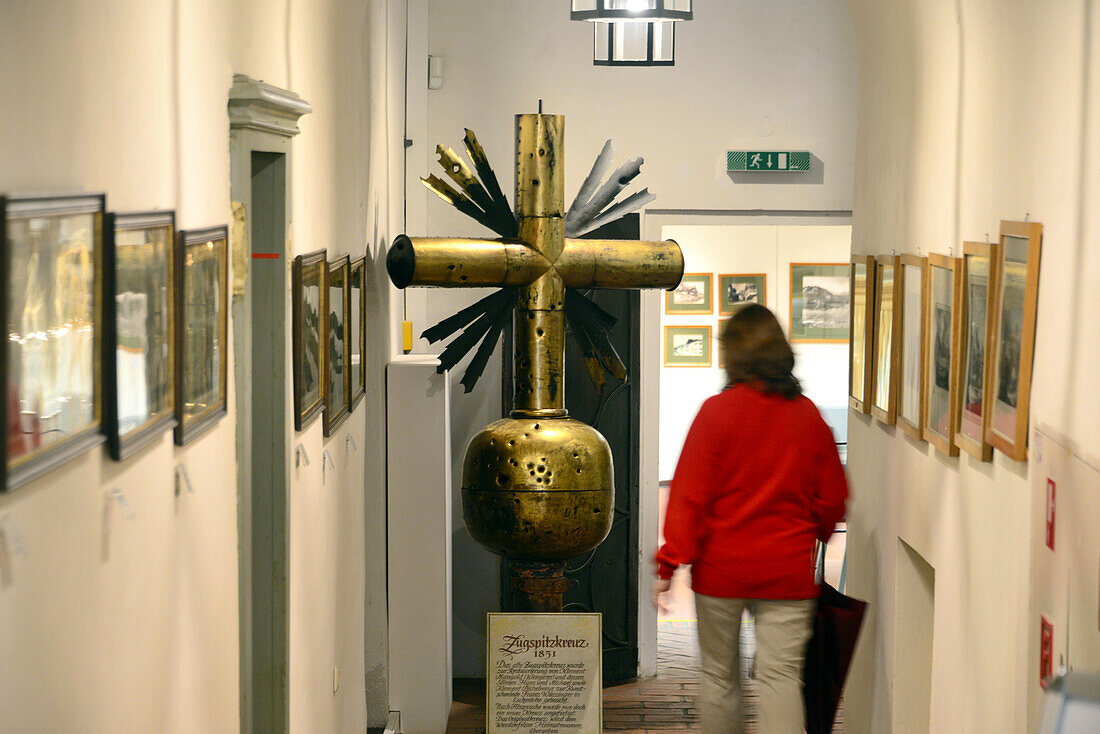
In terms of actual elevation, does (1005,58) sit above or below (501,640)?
above

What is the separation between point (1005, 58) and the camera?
3.33 metres

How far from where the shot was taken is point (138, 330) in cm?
210

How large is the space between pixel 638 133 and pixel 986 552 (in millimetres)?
4250

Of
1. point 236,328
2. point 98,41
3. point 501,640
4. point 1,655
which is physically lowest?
point 501,640

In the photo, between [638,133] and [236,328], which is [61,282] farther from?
[638,133]

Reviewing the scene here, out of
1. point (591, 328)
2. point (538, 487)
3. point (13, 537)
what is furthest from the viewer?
point (591, 328)

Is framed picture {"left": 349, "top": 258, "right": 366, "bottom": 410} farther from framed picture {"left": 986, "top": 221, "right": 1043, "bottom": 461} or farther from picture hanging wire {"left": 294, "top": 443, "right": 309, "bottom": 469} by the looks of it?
framed picture {"left": 986, "top": 221, "right": 1043, "bottom": 461}

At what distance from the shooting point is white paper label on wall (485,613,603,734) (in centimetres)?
502

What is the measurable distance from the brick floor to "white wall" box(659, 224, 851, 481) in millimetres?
3444

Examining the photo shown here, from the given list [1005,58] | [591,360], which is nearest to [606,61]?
[591,360]

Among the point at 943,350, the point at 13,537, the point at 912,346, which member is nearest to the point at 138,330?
the point at 13,537

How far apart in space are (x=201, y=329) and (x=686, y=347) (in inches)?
332

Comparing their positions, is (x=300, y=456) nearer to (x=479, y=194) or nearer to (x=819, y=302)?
(x=479, y=194)

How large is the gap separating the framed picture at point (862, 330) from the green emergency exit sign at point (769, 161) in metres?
1.73
